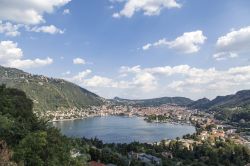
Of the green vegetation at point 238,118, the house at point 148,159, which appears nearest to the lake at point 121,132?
the green vegetation at point 238,118

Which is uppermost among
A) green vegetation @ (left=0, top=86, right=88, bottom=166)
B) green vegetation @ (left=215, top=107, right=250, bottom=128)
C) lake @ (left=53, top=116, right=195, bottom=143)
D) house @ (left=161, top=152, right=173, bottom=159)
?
green vegetation @ (left=215, top=107, right=250, bottom=128)

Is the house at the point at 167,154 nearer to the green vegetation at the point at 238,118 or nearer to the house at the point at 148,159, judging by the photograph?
the house at the point at 148,159

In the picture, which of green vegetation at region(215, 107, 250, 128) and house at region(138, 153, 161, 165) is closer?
house at region(138, 153, 161, 165)

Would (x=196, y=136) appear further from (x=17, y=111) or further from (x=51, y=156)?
(x=51, y=156)

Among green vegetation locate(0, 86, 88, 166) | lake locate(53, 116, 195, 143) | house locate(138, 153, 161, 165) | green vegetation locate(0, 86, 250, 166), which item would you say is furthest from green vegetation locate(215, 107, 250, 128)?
green vegetation locate(0, 86, 88, 166)

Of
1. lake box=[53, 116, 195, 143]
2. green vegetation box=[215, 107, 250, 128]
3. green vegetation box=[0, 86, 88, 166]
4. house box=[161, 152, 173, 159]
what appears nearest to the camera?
green vegetation box=[0, 86, 88, 166]

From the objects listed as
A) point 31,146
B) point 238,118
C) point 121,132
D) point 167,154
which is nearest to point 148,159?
point 167,154

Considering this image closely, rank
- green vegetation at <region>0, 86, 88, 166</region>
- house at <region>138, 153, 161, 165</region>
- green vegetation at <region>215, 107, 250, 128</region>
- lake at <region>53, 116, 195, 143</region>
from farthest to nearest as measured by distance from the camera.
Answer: green vegetation at <region>215, 107, 250, 128</region> < lake at <region>53, 116, 195, 143</region> < house at <region>138, 153, 161, 165</region> < green vegetation at <region>0, 86, 88, 166</region>

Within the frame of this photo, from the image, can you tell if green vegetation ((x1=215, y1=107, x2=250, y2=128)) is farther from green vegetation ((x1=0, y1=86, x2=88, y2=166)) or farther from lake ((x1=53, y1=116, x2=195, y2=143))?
green vegetation ((x1=0, y1=86, x2=88, y2=166))

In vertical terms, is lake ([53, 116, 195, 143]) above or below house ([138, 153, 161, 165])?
above

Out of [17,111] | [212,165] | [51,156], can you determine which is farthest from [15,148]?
[212,165]

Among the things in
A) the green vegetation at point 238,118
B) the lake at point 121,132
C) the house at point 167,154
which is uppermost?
the green vegetation at point 238,118
